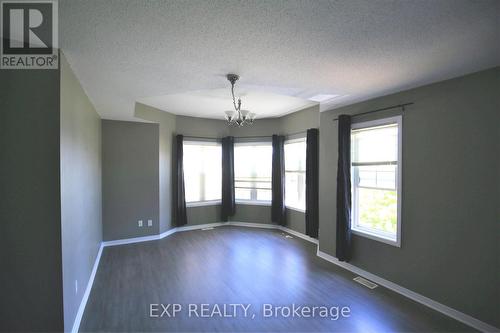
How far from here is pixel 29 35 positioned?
65.9 inches

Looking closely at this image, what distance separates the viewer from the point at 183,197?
545 cm

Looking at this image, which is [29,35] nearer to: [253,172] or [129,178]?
[129,178]

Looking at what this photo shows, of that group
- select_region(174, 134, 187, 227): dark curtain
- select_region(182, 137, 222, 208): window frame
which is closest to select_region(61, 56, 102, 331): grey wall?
select_region(174, 134, 187, 227): dark curtain

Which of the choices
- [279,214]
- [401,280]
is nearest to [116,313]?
[401,280]

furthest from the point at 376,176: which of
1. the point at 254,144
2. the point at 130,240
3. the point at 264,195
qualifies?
the point at 130,240

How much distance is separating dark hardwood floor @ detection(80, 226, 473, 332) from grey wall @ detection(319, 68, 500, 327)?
33 centimetres

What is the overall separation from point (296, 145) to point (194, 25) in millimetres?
4181

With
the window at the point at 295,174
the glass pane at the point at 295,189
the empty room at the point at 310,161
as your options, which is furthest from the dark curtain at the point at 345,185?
the glass pane at the point at 295,189

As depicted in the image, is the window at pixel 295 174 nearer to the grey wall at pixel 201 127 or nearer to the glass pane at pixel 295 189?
the glass pane at pixel 295 189

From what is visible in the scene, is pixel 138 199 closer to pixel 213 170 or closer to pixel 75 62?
pixel 213 170

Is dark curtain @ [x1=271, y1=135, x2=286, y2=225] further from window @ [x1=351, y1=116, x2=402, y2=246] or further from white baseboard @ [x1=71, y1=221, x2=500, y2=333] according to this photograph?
window @ [x1=351, y1=116, x2=402, y2=246]

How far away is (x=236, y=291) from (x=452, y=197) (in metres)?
2.63

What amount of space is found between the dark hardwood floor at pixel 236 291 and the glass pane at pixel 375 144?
169 cm

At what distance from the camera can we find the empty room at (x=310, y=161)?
5.21 ft
